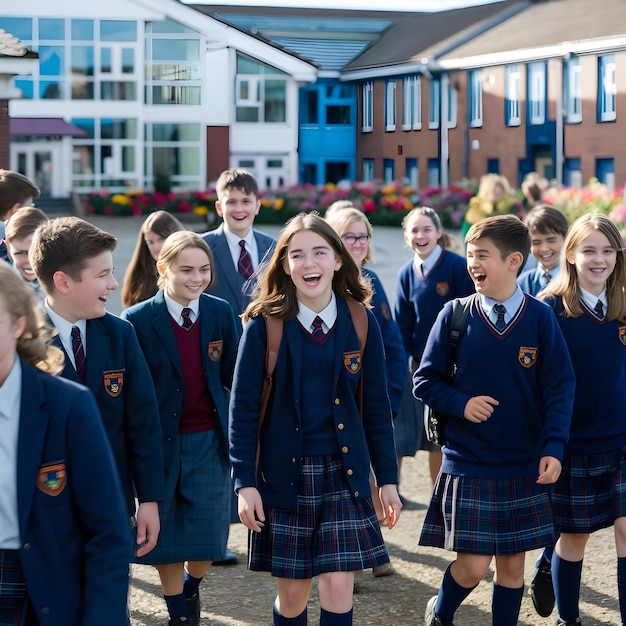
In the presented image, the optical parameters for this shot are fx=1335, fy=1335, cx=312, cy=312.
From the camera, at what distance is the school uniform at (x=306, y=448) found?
452cm

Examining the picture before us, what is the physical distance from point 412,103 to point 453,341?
14.2 ft

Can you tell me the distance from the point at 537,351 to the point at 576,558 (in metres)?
0.98

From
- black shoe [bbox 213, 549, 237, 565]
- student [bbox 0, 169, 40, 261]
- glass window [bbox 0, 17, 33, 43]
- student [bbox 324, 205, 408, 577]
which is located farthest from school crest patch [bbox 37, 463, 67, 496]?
glass window [bbox 0, 17, 33, 43]

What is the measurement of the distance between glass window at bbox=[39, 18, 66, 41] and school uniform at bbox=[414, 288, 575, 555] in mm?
6868

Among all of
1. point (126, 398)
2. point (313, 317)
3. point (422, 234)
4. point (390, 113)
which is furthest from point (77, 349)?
point (390, 113)

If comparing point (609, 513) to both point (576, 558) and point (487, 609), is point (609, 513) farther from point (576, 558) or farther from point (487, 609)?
point (487, 609)

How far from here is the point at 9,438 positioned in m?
3.03

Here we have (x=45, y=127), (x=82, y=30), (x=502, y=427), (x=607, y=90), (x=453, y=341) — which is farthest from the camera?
(x=82, y=30)

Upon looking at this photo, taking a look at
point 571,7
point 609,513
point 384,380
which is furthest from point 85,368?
point 571,7

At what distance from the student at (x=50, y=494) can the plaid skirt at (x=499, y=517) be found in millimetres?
2134

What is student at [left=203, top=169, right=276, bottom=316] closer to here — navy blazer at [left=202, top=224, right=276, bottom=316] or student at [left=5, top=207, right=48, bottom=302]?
navy blazer at [left=202, top=224, right=276, bottom=316]

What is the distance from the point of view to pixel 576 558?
540cm

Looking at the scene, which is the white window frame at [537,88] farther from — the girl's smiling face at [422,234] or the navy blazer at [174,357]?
the navy blazer at [174,357]

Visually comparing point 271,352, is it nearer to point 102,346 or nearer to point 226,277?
point 102,346
